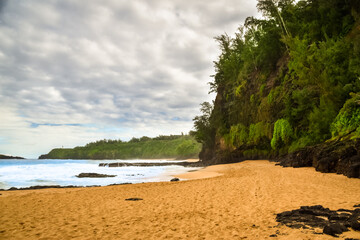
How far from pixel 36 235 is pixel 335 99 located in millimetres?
18311

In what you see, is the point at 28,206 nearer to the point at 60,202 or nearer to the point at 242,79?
the point at 60,202

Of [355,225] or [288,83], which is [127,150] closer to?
[288,83]

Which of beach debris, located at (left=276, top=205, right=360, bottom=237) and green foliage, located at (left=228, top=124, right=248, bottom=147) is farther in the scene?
green foliage, located at (left=228, top=124, right=248, bottom=147)

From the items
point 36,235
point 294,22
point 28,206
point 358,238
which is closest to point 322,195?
point 358,238

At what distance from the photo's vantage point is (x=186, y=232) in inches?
221

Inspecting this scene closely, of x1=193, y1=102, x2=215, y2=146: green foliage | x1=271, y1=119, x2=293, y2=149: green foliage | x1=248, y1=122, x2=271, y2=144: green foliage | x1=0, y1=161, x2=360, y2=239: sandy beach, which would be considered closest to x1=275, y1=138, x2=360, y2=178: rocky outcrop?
x1=0, y1=161, x2=360, y2=239: sandy beach

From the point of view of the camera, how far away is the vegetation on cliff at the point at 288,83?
612 inches

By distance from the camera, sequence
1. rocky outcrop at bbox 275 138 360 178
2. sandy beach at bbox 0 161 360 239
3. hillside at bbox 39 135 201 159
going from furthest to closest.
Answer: hillside at bbox 39 135 201 159 → rocky outcrop at bbox 275 138 360 178 → sandy beach at bbox 0 161 360 239

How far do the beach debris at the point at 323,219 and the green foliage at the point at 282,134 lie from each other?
18.0 m

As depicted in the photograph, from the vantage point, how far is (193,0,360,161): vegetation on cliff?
15555 millimetres

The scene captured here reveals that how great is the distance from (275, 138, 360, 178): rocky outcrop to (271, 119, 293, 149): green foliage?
6.83 meters

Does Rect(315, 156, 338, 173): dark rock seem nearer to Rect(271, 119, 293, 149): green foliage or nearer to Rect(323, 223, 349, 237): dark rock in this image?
Rect(323, 223, 349, 237): dark rock

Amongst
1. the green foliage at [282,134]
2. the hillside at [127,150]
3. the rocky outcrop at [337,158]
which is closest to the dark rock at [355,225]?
the rocky outcrop at [337,158]

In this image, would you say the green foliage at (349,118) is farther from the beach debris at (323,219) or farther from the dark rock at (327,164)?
the beach debris at (323,219)
